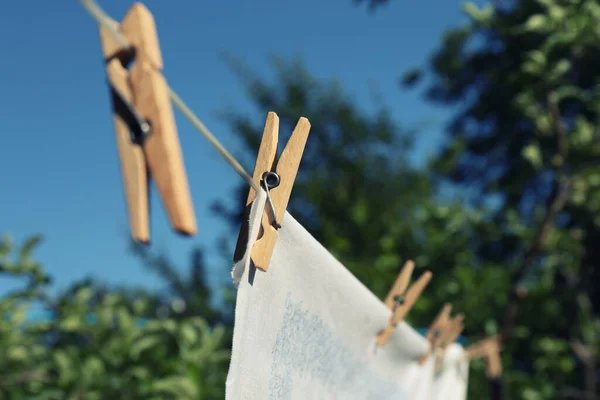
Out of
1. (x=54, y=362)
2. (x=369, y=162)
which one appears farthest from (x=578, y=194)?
(x=54, y=362)

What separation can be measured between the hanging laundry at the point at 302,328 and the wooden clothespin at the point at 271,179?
21mm

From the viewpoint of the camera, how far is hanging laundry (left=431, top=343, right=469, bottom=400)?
6.70 ft

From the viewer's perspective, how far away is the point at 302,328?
1058 millimetres

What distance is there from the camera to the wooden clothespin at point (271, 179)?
2.87 feet

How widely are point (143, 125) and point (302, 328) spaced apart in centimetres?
50

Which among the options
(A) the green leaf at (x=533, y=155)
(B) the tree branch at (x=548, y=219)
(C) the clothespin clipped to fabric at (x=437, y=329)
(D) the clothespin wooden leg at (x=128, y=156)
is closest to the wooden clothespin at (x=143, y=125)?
(D) the clothespin wooden leg at (x=128, y=156)

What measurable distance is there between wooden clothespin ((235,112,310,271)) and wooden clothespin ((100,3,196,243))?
0.22 meters

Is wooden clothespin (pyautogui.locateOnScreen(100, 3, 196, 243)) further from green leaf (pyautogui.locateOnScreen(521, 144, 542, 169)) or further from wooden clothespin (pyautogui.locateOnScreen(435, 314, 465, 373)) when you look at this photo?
green leaf (pyautogui.locateOnScreen(521, 144, 542, 169))

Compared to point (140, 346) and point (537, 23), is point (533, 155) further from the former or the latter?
point (140, 346)

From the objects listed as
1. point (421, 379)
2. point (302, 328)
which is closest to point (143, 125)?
point (302, 328)

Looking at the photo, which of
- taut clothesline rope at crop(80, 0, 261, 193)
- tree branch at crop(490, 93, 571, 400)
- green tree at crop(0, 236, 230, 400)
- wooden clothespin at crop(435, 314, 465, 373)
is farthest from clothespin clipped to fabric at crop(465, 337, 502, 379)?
taut clothesline rope at crop(80, 0, 261, 193)

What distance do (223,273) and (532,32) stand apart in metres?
2.90

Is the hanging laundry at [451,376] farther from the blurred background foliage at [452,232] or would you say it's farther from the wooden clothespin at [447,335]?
the blurred background foliage at [452,232]

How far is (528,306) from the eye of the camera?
15.1 feet
